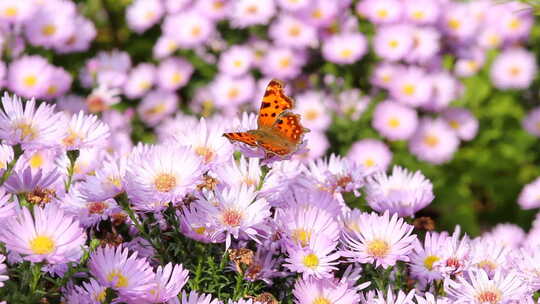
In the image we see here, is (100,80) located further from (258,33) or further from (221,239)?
(221,239)

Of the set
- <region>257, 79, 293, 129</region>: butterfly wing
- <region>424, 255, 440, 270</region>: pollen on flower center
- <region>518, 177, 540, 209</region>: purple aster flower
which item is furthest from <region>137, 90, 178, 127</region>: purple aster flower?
<region>424, 255, 440, 270</region>: pollen on flower center

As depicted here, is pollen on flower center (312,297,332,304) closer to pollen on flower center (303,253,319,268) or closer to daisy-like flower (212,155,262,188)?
pollen on flower center (303,253,319,268)

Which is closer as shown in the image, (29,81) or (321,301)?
(321,301)

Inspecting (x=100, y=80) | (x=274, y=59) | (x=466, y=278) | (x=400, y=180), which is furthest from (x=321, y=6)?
(x=466, y=278)

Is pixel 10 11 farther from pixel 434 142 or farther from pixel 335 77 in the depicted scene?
pixel 434 142

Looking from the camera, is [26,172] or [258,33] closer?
[26,172]

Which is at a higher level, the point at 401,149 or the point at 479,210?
the point at 401,149

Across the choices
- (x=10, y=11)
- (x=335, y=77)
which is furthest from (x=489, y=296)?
(x=10, y=11)
